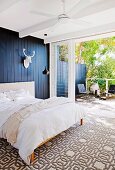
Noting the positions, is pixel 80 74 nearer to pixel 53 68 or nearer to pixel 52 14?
pixel 53 68

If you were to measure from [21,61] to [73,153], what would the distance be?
142 inches

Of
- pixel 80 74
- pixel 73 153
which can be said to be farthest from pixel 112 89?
pixel 73 153

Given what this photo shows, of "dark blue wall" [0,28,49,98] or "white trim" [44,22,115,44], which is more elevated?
"white trim" [44,22,115,44]

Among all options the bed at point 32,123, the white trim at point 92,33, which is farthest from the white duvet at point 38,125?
the white trim at point 92,33

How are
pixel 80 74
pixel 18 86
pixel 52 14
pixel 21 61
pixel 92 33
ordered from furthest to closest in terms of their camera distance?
pixel 80 74 → pixel 21 61 → pixel 18 86 → pixel 92 33 → pixel 52 14

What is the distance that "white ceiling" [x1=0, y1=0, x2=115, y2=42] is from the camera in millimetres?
3006

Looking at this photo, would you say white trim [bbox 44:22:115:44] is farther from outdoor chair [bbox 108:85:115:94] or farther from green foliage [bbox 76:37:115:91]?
green foliage [bbox 76:37:115:91]

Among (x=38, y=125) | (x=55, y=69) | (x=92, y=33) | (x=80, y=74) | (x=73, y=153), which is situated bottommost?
(x=73, y=153)

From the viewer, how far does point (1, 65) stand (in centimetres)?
471

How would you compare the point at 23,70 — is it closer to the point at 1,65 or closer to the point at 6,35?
the point at 1,65

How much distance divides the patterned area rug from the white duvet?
0.21 m

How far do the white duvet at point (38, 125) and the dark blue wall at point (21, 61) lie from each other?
198 cm

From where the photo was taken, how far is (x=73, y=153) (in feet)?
8.71

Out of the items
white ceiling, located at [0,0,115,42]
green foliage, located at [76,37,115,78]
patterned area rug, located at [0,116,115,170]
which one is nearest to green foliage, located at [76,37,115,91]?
green foliage, located at [76,37,115,78]
